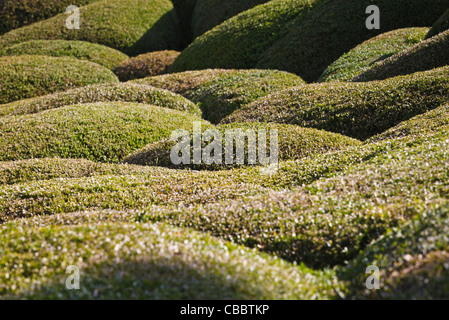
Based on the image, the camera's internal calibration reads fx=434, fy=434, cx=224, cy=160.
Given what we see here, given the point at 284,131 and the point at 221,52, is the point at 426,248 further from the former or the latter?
the point at 221,52

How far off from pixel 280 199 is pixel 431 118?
671 cm

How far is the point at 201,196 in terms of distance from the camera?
33.4ft

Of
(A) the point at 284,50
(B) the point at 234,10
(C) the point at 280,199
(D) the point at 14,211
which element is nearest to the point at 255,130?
(C) the point at 280,199

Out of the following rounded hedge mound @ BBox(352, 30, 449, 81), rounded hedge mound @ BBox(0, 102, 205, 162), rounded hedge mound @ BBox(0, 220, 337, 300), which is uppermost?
rounded hedge mound @ BBox(352, 30, 449, 81)

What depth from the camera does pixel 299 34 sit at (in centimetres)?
2877

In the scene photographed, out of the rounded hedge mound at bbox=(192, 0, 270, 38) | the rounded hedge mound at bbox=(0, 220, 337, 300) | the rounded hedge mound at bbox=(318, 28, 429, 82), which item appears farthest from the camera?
the rounded hedge mound at bbox=(192, 0, 270, 38)

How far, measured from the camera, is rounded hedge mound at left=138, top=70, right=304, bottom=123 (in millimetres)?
21891

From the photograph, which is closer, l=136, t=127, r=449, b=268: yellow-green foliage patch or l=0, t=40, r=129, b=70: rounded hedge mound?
l=136, t=127, r=449, b=268: yellow-green foliage patch

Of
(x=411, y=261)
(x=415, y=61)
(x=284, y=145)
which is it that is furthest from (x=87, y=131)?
(x=411, y=261)

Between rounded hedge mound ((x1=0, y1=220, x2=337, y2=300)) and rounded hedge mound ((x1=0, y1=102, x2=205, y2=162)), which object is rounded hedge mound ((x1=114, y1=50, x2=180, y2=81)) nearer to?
rounded hedge mound ((x1=0, y1=102, x2=205, y2=162))

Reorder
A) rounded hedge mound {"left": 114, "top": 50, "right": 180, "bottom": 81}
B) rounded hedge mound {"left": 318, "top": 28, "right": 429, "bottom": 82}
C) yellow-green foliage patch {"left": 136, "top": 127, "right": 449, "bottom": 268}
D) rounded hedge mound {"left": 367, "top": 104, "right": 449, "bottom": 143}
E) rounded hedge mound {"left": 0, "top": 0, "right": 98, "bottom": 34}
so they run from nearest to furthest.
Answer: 1. yellow-green foliage patch {"left": 136, "top": 127, "right": 449, "bottom": 268}
2. rounded hedge mound {"left": 367, "top": 104, "right": 449, "bottom": 143}
3. rounded hedge mound {"left": 318, "top": 28, "right": 429, "bottom": 82}
4. rounded hedge mound {"left": 114, "top": 50, "right": 180, "bottom": 81}
5. rounded hedge mound {"left": 0, "top": 0, "right": 98, "bottom": 34}

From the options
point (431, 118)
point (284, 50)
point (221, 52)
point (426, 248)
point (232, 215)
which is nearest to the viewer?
point (426, 248)

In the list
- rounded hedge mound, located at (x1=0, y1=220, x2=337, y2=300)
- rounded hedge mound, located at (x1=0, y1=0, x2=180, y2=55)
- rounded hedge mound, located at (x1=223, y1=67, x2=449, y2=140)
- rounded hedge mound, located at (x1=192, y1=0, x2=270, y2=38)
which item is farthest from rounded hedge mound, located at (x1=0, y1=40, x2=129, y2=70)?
rounded hedge mound, located at (x1=0, y1=220, x2=337, y2=300)

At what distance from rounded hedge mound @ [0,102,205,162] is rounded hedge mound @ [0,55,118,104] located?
8.90m
